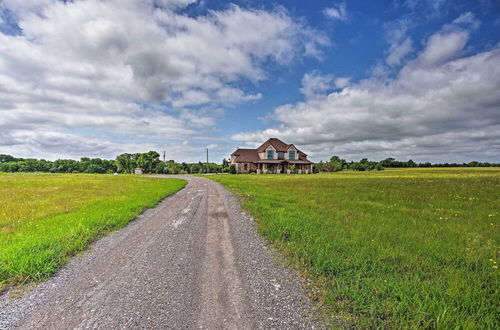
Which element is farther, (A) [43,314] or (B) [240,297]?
(B) [240,297]

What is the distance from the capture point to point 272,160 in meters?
55.7

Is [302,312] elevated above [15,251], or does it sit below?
below

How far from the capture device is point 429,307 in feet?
9.52

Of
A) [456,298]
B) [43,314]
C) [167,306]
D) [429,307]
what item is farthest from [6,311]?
[456,298]

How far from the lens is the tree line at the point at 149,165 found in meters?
68.9

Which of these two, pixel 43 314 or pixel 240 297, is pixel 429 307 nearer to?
pixel 240 297

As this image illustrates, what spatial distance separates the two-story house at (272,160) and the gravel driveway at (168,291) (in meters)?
48.7

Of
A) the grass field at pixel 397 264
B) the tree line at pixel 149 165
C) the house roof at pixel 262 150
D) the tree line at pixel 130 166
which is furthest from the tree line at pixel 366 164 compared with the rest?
the grass field at pixel 397 264

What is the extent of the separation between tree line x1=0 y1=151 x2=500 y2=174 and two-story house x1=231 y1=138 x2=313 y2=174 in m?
4.69

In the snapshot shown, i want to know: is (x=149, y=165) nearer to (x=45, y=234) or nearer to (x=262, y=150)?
(x=262, y=150)

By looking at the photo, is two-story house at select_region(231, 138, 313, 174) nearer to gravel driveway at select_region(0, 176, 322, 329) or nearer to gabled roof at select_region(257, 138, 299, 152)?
gabled roof at select_region(257, 138, 299, 152)

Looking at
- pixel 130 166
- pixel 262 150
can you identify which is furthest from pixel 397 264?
pixel 130 166

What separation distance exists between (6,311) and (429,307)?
19.7 ft

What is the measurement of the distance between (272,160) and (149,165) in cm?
4161
